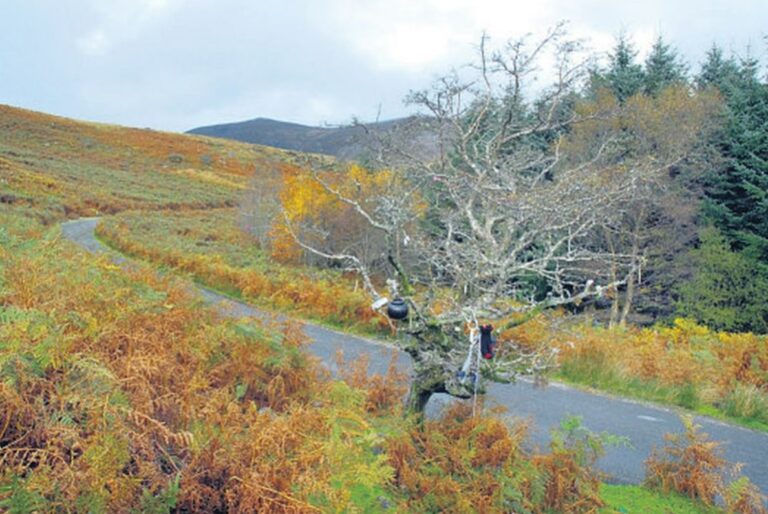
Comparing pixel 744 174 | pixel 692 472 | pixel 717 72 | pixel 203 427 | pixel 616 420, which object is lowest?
pixel 616 420

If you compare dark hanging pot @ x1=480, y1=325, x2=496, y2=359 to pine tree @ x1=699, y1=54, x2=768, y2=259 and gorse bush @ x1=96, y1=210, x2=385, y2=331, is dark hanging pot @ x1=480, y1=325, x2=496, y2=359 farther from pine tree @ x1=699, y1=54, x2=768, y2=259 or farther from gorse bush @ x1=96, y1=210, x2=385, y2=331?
pine tree @ x1=699, y1=54, x2=768, y2=259

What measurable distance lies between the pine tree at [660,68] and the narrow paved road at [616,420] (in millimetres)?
23531

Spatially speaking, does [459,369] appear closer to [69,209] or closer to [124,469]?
[124,469]

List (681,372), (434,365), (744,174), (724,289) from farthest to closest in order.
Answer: (744,174) → (724,289) → (681,372) → (434,365)

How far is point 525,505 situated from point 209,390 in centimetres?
258

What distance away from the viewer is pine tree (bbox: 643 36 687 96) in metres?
28.4

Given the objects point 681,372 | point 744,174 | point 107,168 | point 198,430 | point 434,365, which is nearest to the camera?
point 198,430

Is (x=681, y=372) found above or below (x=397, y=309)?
below

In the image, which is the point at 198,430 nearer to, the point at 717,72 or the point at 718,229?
the point at 718,229

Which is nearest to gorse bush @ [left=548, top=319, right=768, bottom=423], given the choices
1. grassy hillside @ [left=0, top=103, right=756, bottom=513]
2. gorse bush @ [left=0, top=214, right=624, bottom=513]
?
grassy hillside @ [left=0, top=103, right=756, bottom=513]

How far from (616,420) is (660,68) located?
88.5 feet

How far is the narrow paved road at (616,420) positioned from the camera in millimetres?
6352

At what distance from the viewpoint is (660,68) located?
2950cm

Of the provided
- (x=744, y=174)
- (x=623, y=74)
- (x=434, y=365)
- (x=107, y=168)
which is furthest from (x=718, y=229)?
(x=107, y=168)
